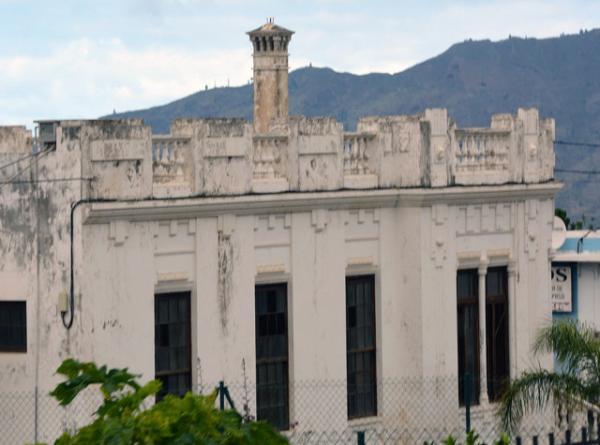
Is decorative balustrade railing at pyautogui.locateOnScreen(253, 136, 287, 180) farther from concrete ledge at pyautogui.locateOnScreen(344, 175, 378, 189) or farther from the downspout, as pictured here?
the downspout

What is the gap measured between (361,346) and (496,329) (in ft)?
8.52

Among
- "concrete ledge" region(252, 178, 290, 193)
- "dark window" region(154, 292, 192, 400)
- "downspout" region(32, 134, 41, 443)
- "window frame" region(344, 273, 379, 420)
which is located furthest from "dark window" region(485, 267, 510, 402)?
"downspout" region(32, 134, 41, 443)

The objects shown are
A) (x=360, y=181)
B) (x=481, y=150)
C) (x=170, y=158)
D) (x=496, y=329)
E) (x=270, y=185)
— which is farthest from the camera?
(x=496, y=329)

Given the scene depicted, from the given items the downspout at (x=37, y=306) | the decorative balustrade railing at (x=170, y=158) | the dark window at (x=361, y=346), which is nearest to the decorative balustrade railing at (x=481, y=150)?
the dark window at (x=361, y=346)

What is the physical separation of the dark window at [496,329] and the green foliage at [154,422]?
1339 centimetres

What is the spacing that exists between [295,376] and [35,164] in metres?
4.66

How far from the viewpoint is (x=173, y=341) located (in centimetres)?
2522

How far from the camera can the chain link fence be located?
2430 centimetres

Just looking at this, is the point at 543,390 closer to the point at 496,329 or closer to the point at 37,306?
the point at 496,329

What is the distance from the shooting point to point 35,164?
2445 centimetres

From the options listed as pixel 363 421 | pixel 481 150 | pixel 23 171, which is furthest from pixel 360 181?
pixel 23 171

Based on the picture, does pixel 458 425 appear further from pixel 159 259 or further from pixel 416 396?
pixel 159 259

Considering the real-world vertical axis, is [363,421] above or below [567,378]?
below

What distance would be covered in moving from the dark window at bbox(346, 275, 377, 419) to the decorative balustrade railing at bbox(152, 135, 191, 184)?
3.31 meters
